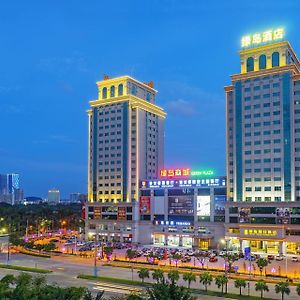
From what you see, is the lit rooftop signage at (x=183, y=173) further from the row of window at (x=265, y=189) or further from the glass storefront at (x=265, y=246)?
the glass storefront at (x=265, y=246)

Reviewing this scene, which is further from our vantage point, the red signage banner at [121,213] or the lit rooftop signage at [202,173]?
the red signage banner at [121,213]

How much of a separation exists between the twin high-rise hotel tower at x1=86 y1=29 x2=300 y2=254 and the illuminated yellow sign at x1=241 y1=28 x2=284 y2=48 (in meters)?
→ 0.22

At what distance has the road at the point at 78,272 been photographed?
4906cm

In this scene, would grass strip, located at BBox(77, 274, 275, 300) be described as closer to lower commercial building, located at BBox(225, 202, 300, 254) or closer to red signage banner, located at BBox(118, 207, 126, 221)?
lower commercial building, located at BBox(225, 202, 300, 254)

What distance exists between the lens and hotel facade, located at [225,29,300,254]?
8462cm

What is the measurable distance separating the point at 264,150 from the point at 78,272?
154 ft

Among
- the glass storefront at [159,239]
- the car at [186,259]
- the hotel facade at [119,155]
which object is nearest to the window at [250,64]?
the hotel facade at [119,155]

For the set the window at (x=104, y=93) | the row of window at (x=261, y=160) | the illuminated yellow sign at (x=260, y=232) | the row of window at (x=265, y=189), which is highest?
the window at (x=104, y=93)

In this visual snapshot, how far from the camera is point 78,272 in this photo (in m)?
62.2

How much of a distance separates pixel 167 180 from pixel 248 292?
5618cm

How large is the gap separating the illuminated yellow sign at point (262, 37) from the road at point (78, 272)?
57650mm

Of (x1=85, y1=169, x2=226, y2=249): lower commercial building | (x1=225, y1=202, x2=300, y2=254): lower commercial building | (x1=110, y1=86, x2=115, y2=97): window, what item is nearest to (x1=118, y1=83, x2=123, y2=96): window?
(x1=110, y1=86, x2=115, y2=97): window

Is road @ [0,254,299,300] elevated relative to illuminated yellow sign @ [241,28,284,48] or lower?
lower

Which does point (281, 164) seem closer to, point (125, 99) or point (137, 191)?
point (137, 191)
